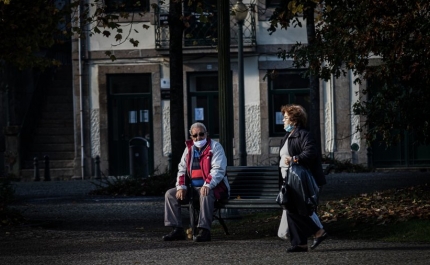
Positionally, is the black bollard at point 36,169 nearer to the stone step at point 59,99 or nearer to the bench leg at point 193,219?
the stone step at point 59,99

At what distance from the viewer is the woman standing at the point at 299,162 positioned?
39.9 ft

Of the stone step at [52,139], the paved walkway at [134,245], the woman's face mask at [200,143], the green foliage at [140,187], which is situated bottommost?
the paved walkway at [134,245]

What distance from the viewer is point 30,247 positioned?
44.5ft

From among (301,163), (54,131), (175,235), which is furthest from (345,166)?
(301,163)

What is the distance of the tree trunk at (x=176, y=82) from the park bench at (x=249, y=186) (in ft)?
29.8

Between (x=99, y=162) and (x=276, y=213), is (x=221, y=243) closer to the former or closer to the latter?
(x=276, y=213)

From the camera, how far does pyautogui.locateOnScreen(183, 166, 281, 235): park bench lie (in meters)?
14.1

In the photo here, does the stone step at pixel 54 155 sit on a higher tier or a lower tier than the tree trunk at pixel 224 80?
lower

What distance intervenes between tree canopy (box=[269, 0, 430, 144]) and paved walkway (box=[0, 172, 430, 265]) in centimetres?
280

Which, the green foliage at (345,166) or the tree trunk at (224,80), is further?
the green foliage at (345,166)

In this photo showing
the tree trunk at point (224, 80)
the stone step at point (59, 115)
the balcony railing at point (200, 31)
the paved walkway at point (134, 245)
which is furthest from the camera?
the stone step at point (59, 115)

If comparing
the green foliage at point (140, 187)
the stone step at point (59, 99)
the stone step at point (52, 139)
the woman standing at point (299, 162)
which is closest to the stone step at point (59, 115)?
the stone step at point (59, 99)

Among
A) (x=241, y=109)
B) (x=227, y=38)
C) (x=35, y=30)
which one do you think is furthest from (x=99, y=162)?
(x=227, y=38)

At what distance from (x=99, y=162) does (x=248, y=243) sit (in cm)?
2232
